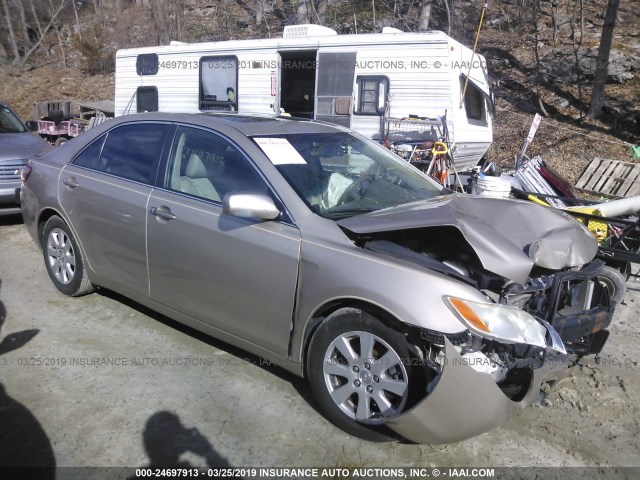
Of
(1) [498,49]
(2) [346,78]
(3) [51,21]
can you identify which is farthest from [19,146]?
(3) [51,21]

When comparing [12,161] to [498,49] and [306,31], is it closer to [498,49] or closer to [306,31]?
[306,31]

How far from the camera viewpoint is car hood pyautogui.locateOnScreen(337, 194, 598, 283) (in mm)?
2795

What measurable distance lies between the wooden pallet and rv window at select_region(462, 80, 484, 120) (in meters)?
2.68

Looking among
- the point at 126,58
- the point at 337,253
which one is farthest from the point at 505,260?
the point at 126,58

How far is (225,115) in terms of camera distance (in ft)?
13.6

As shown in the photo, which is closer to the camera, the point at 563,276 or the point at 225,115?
the point at 563,276

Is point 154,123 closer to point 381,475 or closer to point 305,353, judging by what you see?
point 305,353

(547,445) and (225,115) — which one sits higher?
(225,115)

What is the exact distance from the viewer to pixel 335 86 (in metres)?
9.07

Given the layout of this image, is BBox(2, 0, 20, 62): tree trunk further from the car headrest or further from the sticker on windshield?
the sticker on windshield

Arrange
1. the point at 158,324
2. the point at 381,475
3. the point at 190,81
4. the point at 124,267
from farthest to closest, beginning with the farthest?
1. the point at 190,81
2. the point at 158,324
3. the point at 124,267
4. the point at 381,475

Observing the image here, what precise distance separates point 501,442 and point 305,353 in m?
1.18

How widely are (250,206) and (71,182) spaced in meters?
2.10

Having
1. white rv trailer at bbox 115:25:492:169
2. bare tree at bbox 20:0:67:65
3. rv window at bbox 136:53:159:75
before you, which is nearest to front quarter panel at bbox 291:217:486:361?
white rv trailer at bbox 115:25:492:169
